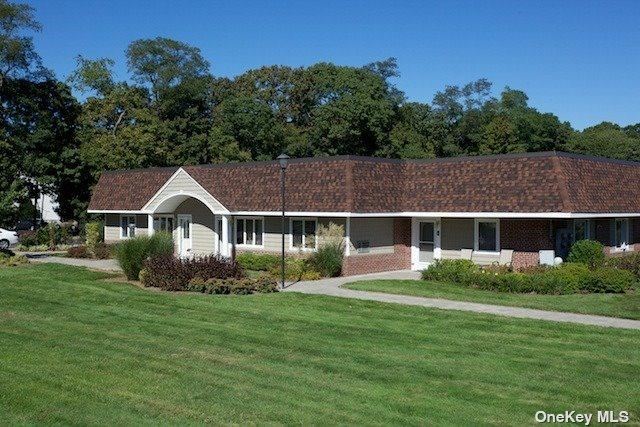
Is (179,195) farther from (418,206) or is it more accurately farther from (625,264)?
(625,264)

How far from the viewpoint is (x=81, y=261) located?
34.6m

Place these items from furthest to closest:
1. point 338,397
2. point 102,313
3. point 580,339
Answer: point 102,313 < point 580,339 < point 338,397

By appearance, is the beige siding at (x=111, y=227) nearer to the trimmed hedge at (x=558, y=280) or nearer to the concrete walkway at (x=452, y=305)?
the concrete walkway at (x=452, y=305)

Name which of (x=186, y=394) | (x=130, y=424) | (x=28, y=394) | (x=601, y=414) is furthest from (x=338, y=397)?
(x=28, y=394)

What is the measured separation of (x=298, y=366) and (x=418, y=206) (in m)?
18.1

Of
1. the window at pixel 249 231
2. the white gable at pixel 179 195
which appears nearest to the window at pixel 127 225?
the white gable at pixel 179 195

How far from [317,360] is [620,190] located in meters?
22.3

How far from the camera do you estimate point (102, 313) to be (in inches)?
672

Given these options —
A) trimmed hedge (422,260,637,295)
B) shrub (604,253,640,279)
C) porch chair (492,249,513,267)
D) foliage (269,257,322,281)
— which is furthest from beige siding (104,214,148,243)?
shrub (604,253,640,279)

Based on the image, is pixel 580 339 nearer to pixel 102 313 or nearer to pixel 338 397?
pixel 338 397

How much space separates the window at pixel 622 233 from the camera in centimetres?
3053

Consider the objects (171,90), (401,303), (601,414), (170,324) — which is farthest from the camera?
(171,90)

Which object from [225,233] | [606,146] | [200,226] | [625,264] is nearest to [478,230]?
[625,264]

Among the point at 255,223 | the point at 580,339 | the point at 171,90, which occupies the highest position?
the point at 171,90
